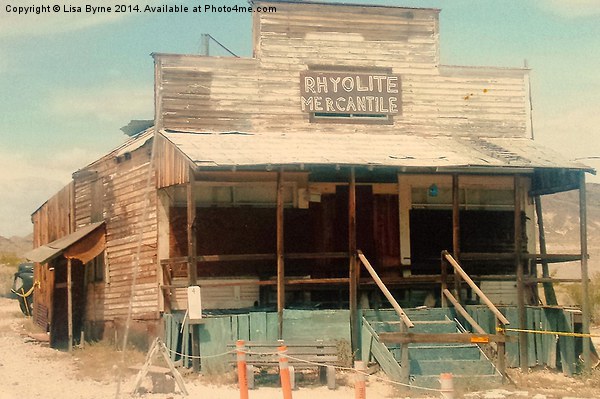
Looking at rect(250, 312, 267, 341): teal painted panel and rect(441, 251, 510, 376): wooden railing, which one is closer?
rect(441, 251, 510, 376): wooden railing

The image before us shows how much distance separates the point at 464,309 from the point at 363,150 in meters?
3.59

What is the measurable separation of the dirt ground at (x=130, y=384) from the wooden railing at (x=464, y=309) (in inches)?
22.0

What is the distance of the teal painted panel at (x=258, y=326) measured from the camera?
1477 centimetres

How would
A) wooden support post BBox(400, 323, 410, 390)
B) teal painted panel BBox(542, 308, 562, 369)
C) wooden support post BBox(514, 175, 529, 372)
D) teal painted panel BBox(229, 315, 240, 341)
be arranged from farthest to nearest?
1. teal painted panel BBox(542, 308, 562, 369)
2. wooden support post BBox(514, 175, 529, 372)
3. teal painted panel BBox(229, 315, 240, 341)
4. wooden support post BBox(400, 323, 410, 390)

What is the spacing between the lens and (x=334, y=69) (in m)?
18.2

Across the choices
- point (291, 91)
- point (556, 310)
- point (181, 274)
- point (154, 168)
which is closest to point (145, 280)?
point (181, 274)

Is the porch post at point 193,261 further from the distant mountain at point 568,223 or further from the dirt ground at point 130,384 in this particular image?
the distant mountain at point 568,223

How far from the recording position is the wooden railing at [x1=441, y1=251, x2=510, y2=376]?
1381cm

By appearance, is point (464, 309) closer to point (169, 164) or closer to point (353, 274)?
point (353, 274)

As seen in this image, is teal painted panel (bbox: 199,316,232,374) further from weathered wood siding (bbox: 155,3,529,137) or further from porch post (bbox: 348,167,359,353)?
weathered wood siding (bbox: 155,3,529,137)

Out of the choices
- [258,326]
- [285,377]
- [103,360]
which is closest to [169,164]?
[258,326]

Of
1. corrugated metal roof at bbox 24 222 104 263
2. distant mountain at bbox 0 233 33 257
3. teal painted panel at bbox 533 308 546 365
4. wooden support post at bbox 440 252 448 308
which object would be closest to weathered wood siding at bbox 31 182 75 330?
corrugated metal roof at bbox 24 222 104 263

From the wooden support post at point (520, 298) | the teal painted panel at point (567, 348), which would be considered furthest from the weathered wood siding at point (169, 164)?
the teal painted panel at point (567, 348)

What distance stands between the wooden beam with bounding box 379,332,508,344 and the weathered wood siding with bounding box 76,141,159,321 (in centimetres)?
551
